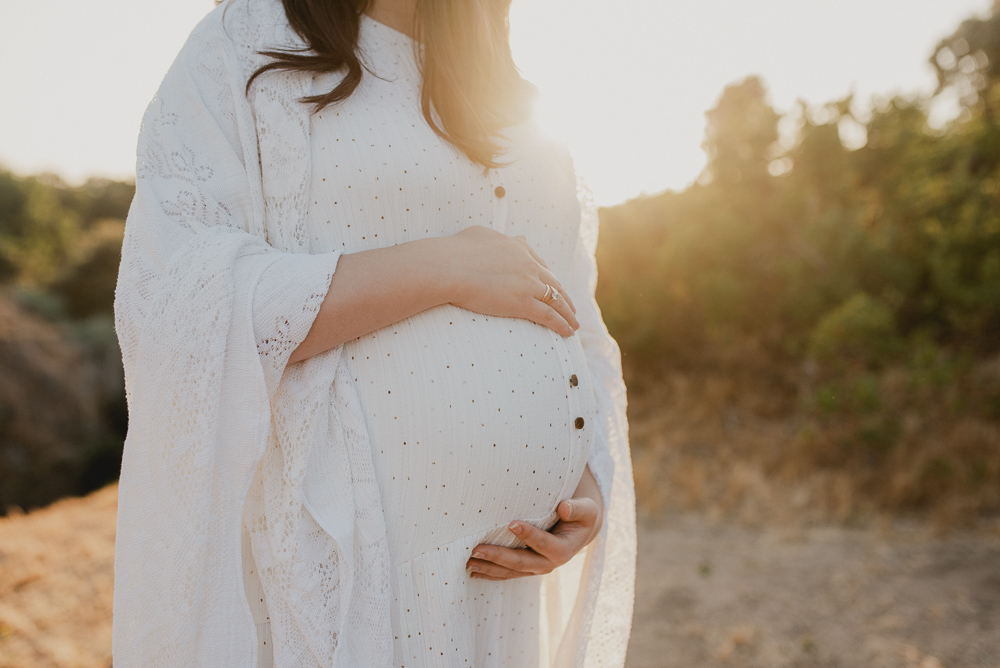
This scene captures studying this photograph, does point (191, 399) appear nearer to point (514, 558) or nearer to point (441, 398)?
point (441, 398)

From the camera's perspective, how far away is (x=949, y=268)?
4.75 meters

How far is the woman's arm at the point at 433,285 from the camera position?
2.77 ft

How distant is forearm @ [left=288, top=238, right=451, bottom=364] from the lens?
2.74ft

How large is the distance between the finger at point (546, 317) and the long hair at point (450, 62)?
0.88ft

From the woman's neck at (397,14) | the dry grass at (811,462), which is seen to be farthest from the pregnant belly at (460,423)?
the dry grass at (811,462)

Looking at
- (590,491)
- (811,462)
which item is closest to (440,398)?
(590,491)

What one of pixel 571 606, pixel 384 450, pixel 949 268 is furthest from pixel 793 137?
pixel 384 450

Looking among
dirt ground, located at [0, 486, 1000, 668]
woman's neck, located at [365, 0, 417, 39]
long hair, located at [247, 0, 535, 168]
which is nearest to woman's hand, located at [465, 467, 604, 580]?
long hair, located at [247, 0, 535, 168]

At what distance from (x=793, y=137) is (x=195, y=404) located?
5910mm

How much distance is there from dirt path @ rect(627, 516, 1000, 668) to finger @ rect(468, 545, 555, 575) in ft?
7.78

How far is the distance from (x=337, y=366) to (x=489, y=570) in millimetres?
394

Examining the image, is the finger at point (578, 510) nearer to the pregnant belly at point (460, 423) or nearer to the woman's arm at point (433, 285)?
the pregnant belly at point (460, 423)

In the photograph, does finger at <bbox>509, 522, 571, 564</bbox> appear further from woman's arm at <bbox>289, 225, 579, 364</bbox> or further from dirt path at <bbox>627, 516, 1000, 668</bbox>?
dirt path at <bbox>627, 516, 1000, 668</bbox>

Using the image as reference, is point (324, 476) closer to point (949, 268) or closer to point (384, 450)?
point (384, 450)
